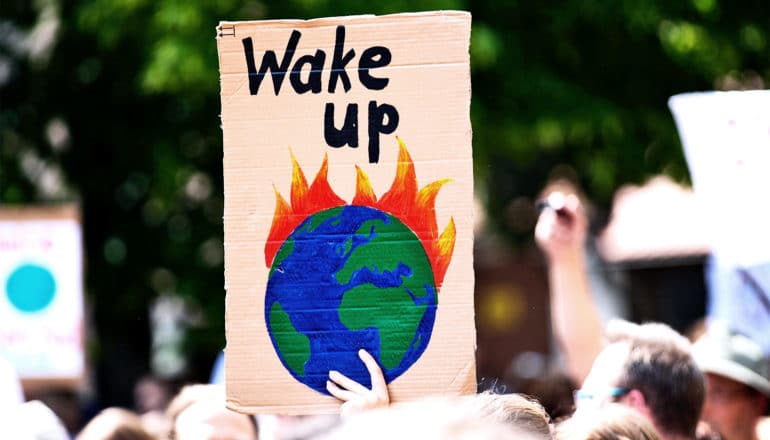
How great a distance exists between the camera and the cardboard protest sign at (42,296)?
21.3ft

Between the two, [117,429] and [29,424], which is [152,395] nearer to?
[117,429]

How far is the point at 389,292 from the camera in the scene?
3.04 metres

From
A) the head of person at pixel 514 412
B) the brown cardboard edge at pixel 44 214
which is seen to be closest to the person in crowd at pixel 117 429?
the head of person at pixel 514 412

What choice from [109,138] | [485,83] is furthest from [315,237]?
[109,138]

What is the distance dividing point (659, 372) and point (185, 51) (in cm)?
437

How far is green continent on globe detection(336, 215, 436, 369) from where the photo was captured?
301 centimetres

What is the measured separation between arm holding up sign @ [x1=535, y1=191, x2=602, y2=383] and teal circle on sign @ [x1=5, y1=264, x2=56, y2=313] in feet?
10.2

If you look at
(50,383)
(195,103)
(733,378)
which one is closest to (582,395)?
(733,378)

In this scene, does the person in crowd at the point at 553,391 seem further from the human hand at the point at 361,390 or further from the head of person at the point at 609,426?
the human hand at the point at 361,390

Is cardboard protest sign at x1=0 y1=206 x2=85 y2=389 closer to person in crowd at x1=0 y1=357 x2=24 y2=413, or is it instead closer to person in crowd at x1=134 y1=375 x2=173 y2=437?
person in crowd at x1=134 y1=375 x2=173 y2=437

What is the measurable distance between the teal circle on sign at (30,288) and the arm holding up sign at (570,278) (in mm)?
3123

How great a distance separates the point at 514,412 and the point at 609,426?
0.86 ft

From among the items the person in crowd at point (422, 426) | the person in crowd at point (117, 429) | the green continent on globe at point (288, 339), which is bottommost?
the person in crowd at point (117, 429)

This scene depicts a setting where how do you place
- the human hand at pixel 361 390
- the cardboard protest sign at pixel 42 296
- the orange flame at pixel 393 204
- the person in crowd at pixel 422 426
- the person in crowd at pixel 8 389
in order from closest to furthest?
the person in crowd at pixel 422 426
the human hand at pixel 361 390
the orange flame at pixel 393 204
the person in crowd at pixel 8 389
the cardboard protest sign at pixel 42 296
